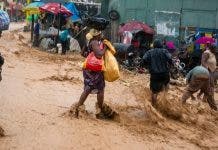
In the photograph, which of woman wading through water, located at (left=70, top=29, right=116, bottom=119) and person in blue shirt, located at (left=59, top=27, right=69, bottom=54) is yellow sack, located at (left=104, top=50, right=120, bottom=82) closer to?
woman wading through water, located at (left=70, top=29, right=116, bottom=119)

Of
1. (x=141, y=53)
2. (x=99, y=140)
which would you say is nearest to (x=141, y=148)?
(x=99, y=140)

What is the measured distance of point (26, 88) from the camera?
38.7 feet

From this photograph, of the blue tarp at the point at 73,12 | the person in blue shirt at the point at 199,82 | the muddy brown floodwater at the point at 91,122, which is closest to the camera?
the muddy brown floodwater at the point at 91,122

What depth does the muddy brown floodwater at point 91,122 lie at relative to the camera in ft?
22.9

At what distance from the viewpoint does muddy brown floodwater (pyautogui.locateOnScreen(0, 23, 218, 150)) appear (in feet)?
22.9

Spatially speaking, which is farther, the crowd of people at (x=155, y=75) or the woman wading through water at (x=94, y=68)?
the crowd of people at (x=155, y=75)

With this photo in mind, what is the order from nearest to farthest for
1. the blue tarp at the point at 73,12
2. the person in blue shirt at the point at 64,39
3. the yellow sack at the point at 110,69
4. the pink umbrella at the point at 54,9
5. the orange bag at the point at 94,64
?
the orange bag at the point at 94,64, the yellow sack at the point at 110,69, the person in blue shirt at the point at 64,39, the pink umbrella at the point at 54,9, the blue tarp at the point at 73,12

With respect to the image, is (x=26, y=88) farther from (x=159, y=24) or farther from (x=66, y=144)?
(x=159, y=24)

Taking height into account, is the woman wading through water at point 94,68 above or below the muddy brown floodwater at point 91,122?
above

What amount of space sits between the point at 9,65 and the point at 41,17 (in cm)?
1247

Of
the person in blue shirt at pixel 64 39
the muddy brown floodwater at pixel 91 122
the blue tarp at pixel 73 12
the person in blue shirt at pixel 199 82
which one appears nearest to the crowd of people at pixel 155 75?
the person in blue shirt at pixel 199 82

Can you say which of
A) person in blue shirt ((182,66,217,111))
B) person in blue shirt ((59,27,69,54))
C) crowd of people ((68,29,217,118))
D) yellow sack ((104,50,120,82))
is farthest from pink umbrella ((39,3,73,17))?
yellow sack ((104,50,120,82))

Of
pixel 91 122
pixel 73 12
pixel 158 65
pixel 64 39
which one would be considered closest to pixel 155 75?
pixel 158 65

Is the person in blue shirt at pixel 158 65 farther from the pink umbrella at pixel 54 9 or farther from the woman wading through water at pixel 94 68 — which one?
the pink umbrella at pixel 54 9
